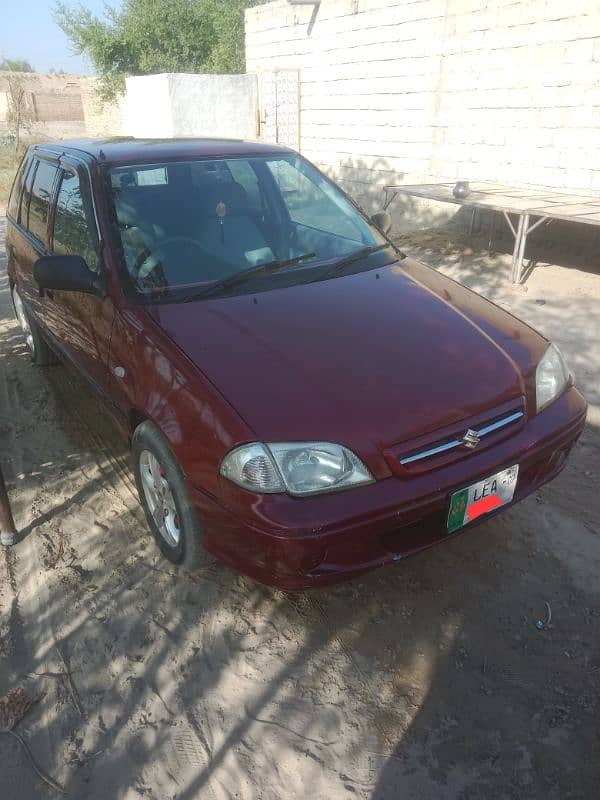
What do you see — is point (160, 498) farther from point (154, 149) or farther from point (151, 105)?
point (151, 105)

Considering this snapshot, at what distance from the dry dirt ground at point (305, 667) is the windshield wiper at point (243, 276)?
4.00 feet

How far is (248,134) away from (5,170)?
25.1 ft

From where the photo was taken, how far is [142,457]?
2.77 metres

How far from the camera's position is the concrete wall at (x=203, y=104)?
41.9ft

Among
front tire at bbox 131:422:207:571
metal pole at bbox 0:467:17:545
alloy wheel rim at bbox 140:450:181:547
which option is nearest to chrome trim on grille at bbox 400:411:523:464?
front tire at bbox 131:422:207:571

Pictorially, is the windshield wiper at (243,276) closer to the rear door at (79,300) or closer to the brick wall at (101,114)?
the rear door at (79,300)

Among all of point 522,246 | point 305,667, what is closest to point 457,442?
point 305,667

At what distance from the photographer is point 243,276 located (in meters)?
2.88

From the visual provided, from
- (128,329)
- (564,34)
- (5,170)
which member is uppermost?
(564,34)

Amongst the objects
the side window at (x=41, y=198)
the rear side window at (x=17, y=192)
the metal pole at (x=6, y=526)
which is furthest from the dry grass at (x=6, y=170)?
the metal pole at (x=6, y=526)

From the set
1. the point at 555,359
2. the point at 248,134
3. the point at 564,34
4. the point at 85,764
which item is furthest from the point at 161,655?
the point at 248,134

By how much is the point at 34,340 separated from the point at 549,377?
3.86 meters

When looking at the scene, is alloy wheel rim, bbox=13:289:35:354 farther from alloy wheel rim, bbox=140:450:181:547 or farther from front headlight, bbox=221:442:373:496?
front headlight, bbox=221:442:373:496

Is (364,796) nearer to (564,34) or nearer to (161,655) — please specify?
(161,655)
